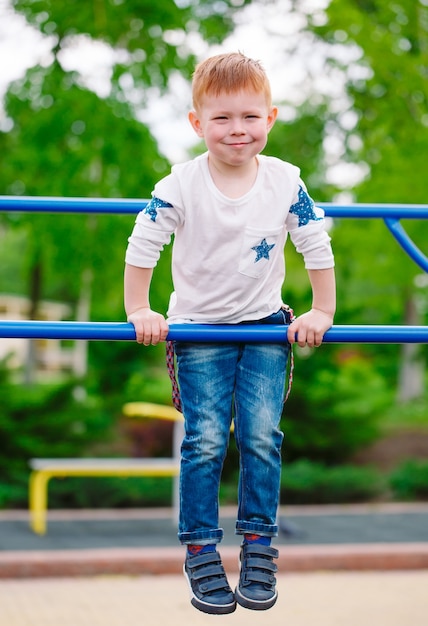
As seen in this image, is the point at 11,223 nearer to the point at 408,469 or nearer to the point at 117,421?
the point at 117,421

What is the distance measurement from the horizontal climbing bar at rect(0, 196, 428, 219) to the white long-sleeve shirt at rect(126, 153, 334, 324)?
351 millimetres

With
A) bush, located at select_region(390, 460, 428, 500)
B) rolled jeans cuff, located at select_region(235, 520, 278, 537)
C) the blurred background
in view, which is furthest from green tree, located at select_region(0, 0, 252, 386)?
rolled jeans cuff, located at select_region(235, 520, 278, 537)

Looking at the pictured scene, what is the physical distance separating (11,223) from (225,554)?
457 cm

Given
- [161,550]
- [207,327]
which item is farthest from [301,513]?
[207,327]

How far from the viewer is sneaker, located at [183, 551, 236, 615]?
8.39ft

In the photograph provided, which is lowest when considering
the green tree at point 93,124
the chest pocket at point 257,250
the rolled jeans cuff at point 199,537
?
the rolled jeans cuff at point 199,537

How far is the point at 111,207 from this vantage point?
10.2 feet

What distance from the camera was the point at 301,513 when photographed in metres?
10.4

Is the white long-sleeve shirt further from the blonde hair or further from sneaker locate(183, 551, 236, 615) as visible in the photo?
sneaker locate(183, 551, 236, 615)

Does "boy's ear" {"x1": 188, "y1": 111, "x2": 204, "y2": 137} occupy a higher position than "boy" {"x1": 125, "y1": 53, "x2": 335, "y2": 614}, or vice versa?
"boy's ear" {"x1": 188, "y1": 111, "x2": 204, "y2": 137}

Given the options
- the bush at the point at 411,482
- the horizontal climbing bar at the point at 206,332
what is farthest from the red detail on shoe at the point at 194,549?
the bush at the point at 411,482

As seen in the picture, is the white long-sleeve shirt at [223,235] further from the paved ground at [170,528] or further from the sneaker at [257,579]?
the paved ground at [170,528]

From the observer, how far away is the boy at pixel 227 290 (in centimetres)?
265

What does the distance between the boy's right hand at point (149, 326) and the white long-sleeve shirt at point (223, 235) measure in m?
0.11
